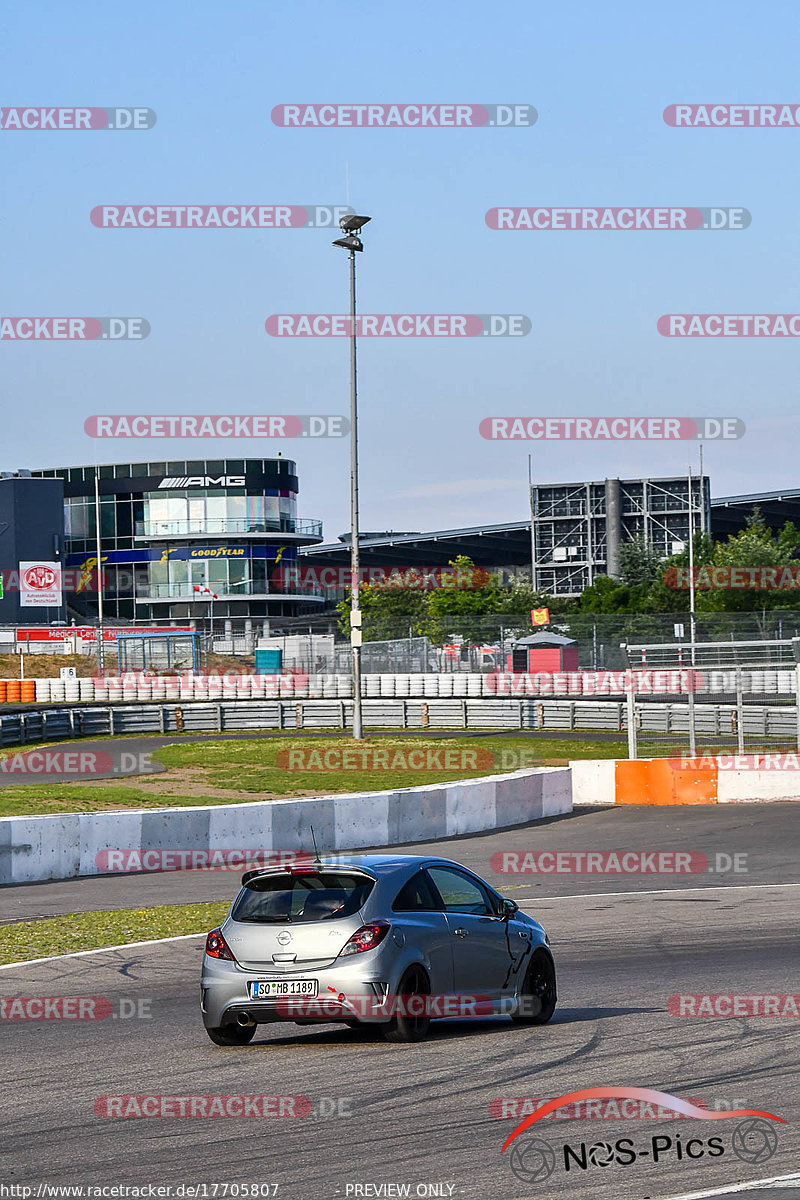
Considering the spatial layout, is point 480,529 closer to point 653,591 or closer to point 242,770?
point 653,591

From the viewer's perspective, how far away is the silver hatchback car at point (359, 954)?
348 inches

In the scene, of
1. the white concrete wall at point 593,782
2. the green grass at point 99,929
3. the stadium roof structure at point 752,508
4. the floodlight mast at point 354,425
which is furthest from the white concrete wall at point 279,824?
the stadium roof structure at point 752,508

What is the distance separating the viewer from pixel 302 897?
9242mm

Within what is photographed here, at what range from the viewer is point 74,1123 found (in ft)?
24.3

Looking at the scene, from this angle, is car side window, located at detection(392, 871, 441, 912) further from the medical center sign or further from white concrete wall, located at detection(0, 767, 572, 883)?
the medical center sign

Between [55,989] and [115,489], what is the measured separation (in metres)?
96.2

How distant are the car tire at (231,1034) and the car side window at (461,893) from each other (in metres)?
1.55

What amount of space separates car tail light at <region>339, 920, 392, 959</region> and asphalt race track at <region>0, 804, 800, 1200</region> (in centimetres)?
66

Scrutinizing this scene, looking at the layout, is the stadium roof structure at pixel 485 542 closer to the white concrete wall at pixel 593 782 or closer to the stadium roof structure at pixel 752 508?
the stadium roof structure at pixel 752 508

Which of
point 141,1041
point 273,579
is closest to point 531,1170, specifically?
point 141,1041

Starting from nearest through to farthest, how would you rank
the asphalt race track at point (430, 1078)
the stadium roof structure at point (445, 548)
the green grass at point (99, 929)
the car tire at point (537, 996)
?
the asphalt race track at point (430, 1078), the car tire at point (537, 996), the green grass at point (99, 929), the stadium roof structure at point (445, 548)

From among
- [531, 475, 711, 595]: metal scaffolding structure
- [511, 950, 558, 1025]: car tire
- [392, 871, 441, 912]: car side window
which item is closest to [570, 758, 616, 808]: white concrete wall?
[511, 950, 558, 1025]: car tire

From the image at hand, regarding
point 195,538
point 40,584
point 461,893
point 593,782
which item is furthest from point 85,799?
point 195,538

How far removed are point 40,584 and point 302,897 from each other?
269ft
